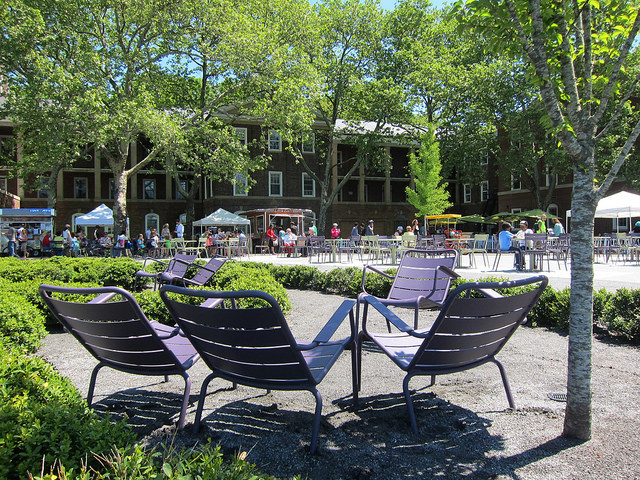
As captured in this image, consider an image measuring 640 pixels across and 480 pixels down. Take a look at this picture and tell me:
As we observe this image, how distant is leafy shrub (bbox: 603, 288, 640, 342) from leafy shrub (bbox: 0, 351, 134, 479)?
529 centimetres

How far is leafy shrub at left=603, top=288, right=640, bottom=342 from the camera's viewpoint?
5.11 m

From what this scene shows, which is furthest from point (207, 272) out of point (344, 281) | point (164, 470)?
point (164, 470)

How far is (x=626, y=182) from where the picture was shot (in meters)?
30.6

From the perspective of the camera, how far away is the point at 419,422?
307 centimetres

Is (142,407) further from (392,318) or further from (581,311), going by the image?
(581,311)

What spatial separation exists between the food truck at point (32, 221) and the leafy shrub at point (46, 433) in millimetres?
27038

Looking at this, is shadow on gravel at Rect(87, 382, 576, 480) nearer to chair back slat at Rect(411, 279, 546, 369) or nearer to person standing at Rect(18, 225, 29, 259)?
chair back slat at Rect(411, 279, 546, 369)

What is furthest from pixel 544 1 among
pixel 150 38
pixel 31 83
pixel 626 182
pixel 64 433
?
pixel 626 182

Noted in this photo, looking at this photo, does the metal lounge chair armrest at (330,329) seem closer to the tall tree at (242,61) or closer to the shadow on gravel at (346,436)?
the shadow on gravel at (346,436)

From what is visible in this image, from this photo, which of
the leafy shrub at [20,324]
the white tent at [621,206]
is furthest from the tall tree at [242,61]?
the leafy shrub at [20,324]

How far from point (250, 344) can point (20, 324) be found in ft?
11.5

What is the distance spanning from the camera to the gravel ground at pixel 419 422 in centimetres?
247

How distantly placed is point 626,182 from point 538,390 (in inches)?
1297

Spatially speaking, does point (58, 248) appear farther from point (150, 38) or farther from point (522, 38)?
point (522, 38)
